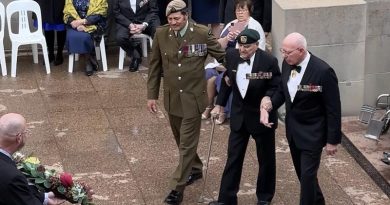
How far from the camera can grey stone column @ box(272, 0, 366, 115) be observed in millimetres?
9750

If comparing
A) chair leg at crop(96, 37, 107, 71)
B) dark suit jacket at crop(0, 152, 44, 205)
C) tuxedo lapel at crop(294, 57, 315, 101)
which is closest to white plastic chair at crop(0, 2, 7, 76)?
chair leg at crop(96, 37, 107, 71)

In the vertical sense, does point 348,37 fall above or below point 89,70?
above

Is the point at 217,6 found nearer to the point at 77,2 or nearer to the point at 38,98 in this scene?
the point at 77,2

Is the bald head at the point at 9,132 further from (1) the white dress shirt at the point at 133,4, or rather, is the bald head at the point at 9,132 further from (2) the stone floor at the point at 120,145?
(1) the white dress shirt at the point at 133,4

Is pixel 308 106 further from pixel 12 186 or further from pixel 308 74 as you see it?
pixel 12 186

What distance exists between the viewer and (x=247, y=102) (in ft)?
A: 25.3

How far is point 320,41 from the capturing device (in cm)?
987

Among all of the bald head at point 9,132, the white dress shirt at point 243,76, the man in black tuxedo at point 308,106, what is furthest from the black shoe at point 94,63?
the bald head at point 9,132

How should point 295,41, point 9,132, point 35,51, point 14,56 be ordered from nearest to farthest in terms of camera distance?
point 9,132, point 295,41, point 14,56, point 35,51

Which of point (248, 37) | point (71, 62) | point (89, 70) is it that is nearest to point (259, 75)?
point (248, 37)

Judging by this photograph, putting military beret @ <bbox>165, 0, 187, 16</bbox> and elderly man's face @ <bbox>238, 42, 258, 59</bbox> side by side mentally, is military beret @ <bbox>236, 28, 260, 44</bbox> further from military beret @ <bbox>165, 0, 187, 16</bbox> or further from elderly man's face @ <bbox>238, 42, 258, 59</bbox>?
military beret @ <bbox>165, 0, 187, 16</bbox>

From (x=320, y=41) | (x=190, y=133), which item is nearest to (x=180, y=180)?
(x=190, y=133)

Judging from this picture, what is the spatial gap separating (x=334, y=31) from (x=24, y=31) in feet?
14.1

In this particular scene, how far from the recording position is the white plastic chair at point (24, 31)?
11.5 m
